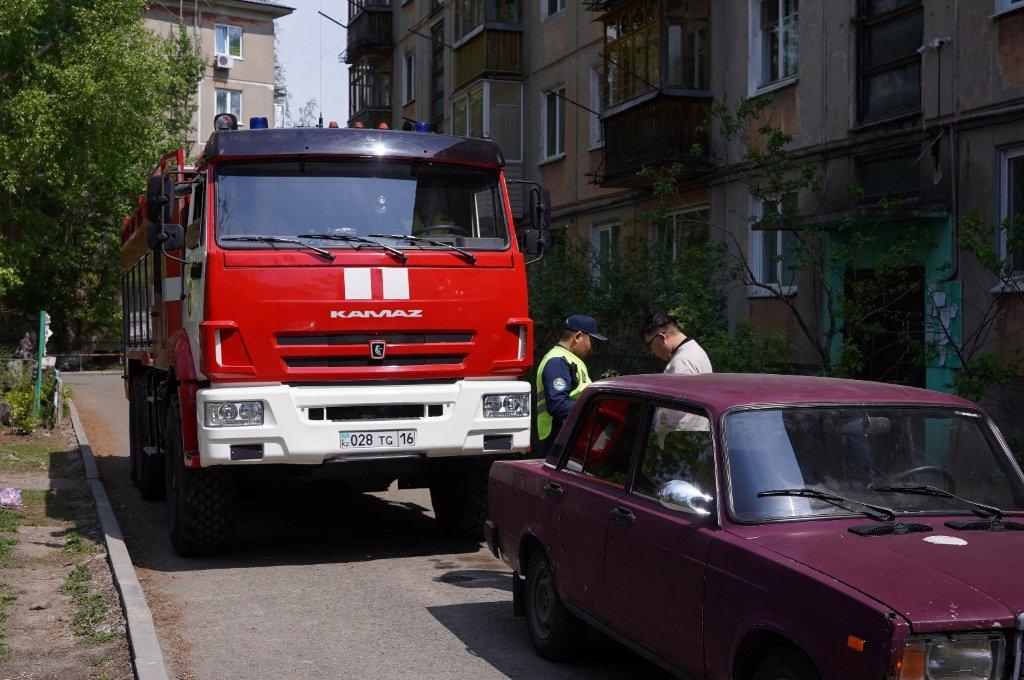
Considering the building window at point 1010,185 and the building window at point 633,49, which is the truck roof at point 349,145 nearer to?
the building window at point 1010,185

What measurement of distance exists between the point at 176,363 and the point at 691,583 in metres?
5.29

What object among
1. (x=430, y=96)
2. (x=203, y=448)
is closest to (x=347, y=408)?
(x=203, y=448)

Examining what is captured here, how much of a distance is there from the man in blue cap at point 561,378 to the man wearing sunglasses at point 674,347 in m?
0.48

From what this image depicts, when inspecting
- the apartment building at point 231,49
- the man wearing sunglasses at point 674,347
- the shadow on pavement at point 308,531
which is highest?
the apartment building at point 231,49

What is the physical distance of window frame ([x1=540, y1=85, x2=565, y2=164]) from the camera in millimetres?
26000

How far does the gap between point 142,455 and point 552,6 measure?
17028mm

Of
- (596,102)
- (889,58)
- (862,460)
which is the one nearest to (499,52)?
(596,102)

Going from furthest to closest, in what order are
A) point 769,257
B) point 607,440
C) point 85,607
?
point 769,257
point 85,607
point 607,440

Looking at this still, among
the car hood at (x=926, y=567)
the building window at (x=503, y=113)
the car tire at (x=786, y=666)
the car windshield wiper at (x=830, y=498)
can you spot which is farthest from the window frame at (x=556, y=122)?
the car tire at (x=786, y=666)

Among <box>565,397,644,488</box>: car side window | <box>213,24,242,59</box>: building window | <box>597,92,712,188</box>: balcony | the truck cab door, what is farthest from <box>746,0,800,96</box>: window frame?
<box>213,24,242,59</box>: building window

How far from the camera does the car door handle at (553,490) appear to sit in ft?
19.3

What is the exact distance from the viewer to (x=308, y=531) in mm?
10047

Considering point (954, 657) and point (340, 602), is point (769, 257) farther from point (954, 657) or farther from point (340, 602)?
point (954, 657)

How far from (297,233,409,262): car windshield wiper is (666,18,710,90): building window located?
1200cm
